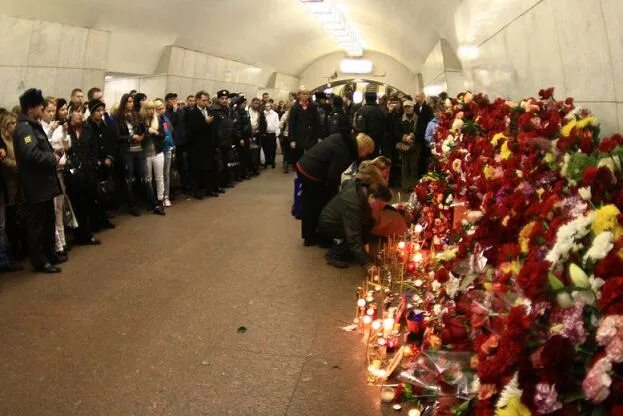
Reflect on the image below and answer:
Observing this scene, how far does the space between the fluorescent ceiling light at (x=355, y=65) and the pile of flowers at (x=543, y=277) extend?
25659 millimetres

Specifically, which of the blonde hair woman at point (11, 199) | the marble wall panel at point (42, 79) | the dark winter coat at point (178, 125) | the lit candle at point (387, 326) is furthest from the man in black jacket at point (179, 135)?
the lit candle at point (387, 326)

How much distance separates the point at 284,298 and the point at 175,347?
4.38ft

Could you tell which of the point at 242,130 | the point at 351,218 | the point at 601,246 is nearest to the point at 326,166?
the point at 351,218

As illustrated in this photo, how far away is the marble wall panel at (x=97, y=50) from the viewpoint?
10.2m

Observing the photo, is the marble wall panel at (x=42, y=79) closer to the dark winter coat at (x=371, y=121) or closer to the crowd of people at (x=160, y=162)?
A: the crowd of people at (x=160, y=162)

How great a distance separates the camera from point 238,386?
3.86 m

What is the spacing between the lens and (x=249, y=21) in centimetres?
1578

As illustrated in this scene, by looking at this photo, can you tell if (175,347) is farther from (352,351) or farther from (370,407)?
(370,407)

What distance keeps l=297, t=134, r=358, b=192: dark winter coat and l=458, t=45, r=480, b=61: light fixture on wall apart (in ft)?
7.86

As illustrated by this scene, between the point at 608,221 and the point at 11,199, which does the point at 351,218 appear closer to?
the point at 11,199

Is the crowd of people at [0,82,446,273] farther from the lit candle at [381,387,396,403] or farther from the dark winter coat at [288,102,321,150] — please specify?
the lit candle at [381,387,396,403]

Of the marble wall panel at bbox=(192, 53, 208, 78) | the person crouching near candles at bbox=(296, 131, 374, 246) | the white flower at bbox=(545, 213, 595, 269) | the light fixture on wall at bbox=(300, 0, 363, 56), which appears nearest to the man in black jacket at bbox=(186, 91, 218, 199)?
the person crouching near candles at bbox=(296, 131, 374, 246)

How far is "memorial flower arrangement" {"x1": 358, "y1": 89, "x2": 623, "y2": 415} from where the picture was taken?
6.44 feet

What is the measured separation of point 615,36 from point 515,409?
240 centimetres
